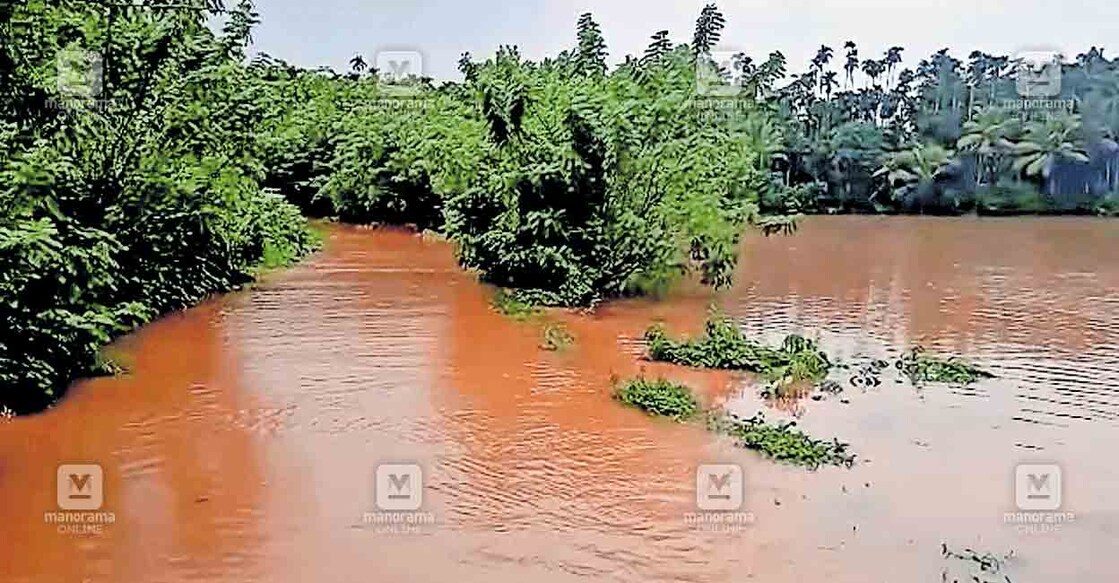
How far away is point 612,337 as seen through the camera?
12422 mm

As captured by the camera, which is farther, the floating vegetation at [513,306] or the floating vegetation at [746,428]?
the floating vegetation at [513,306]

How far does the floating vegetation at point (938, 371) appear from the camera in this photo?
10516mm

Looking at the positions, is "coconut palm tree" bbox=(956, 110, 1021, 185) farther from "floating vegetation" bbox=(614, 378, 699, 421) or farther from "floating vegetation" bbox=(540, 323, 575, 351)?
"floating vegetation" bbox=(614, 378, 699, 421)

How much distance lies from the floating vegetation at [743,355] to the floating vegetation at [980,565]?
156 inches

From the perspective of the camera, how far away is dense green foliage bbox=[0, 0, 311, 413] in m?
7.72

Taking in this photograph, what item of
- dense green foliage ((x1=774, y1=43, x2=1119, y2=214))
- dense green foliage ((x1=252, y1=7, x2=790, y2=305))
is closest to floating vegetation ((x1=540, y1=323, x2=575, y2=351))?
dense green foliage ((x1=252, y1=7, x2=790, y2=305))

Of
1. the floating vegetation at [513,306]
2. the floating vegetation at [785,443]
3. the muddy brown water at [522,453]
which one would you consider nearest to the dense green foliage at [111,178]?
the muddy brown water at [522,453]

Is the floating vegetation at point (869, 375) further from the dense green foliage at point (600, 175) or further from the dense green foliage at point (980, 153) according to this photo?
the dense green foliage at point (980, 153)

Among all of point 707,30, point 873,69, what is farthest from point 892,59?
point 707,30

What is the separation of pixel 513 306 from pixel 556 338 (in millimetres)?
2288

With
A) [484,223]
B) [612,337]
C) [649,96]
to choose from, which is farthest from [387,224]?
[612,337]

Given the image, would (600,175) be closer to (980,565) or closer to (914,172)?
(980,565)

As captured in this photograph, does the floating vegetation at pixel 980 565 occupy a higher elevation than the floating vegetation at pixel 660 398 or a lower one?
lower

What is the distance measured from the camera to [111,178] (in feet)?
38.9
